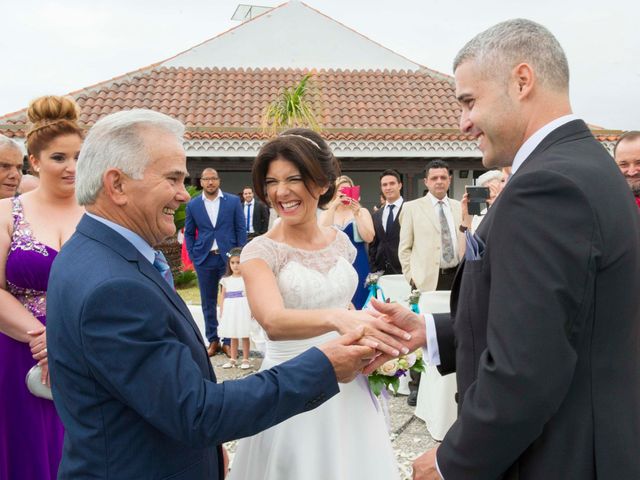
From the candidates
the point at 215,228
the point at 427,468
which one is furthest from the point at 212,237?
the point at 427,468

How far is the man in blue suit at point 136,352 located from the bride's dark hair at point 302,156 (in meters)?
1.09

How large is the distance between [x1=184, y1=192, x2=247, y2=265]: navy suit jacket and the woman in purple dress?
4940 mm

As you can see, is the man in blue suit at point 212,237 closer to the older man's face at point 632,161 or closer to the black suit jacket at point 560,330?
the older man's face at point 632,161

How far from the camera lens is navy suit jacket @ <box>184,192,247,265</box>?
7.86 m

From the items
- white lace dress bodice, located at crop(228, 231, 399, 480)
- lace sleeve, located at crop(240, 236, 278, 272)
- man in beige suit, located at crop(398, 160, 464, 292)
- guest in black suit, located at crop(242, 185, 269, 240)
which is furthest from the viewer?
guest in black suit, located at crop(242, 185, 269, 240)

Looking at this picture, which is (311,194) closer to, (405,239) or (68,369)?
(68,369)

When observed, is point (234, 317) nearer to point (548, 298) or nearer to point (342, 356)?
point (342, 356)

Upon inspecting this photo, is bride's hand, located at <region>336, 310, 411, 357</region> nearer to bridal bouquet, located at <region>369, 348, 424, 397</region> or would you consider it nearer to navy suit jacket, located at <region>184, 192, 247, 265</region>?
bridal bouquet, located at <region>369, 348, 424, 397</region>

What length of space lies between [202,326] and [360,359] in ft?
23.8

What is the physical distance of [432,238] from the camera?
19.3 feet

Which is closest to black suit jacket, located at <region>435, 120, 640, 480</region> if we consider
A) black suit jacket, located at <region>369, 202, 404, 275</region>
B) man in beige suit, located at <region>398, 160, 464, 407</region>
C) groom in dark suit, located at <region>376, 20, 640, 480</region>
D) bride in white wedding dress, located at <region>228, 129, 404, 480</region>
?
groom in dark suit, located at <region>376, 20, 640, 480</region>

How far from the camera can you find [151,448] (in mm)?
1582

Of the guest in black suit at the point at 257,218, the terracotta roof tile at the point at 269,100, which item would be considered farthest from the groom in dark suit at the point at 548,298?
the terracotta roof tile at the point at 269,100

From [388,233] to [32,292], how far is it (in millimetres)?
5279
